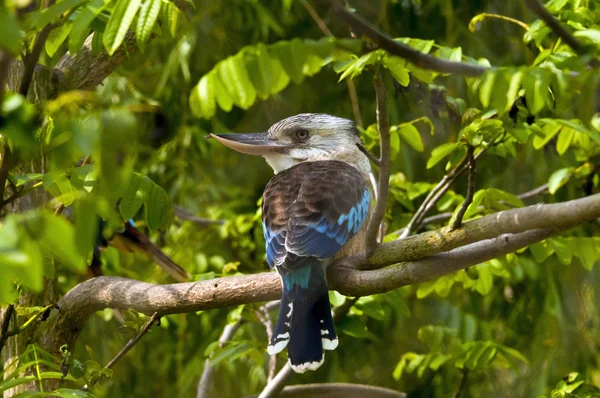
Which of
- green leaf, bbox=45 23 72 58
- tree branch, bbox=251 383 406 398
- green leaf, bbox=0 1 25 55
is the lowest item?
tree branch, bbox=251 383 406 398

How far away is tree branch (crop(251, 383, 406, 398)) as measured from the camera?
328 centimetres

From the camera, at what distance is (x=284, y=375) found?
2988mm

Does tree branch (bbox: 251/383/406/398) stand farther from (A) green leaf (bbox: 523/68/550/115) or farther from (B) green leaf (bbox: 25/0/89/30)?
(B) green leaf (bbox: 25/0/89/30)

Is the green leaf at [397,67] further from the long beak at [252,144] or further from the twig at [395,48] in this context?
the long beak at [252,144]

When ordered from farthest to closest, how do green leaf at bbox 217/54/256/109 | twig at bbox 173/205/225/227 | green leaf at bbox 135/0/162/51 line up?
1. twig at bbox 173/205/225/227
2. green leaf at bbox 135/0/162/51
3. green leaf at bbox 217/54/256/109

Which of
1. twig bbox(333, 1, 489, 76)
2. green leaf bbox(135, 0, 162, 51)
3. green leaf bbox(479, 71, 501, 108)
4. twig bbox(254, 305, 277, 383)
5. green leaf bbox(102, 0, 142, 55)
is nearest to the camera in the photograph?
twig bbox(333, 1, 489, 76)

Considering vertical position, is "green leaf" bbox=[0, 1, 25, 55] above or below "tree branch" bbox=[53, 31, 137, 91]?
above

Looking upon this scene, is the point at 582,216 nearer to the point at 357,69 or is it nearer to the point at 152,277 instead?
the point at 357,69

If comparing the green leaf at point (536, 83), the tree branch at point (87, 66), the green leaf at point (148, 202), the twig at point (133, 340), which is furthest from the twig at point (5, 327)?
the green leaf at point (536, 83)

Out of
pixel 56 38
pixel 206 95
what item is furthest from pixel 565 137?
pixel 56 38

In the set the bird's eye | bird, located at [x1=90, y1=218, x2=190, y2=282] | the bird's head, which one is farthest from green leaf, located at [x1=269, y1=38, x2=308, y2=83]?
bird, located at [x1=90, y1=218, x2=190, y2=282]

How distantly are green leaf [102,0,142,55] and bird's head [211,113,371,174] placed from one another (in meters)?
1.40

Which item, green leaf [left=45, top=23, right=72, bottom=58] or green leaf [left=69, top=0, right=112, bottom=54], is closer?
green leaf [left=69, top=0, right=112, bottom=54]

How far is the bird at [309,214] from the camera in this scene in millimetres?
2576
